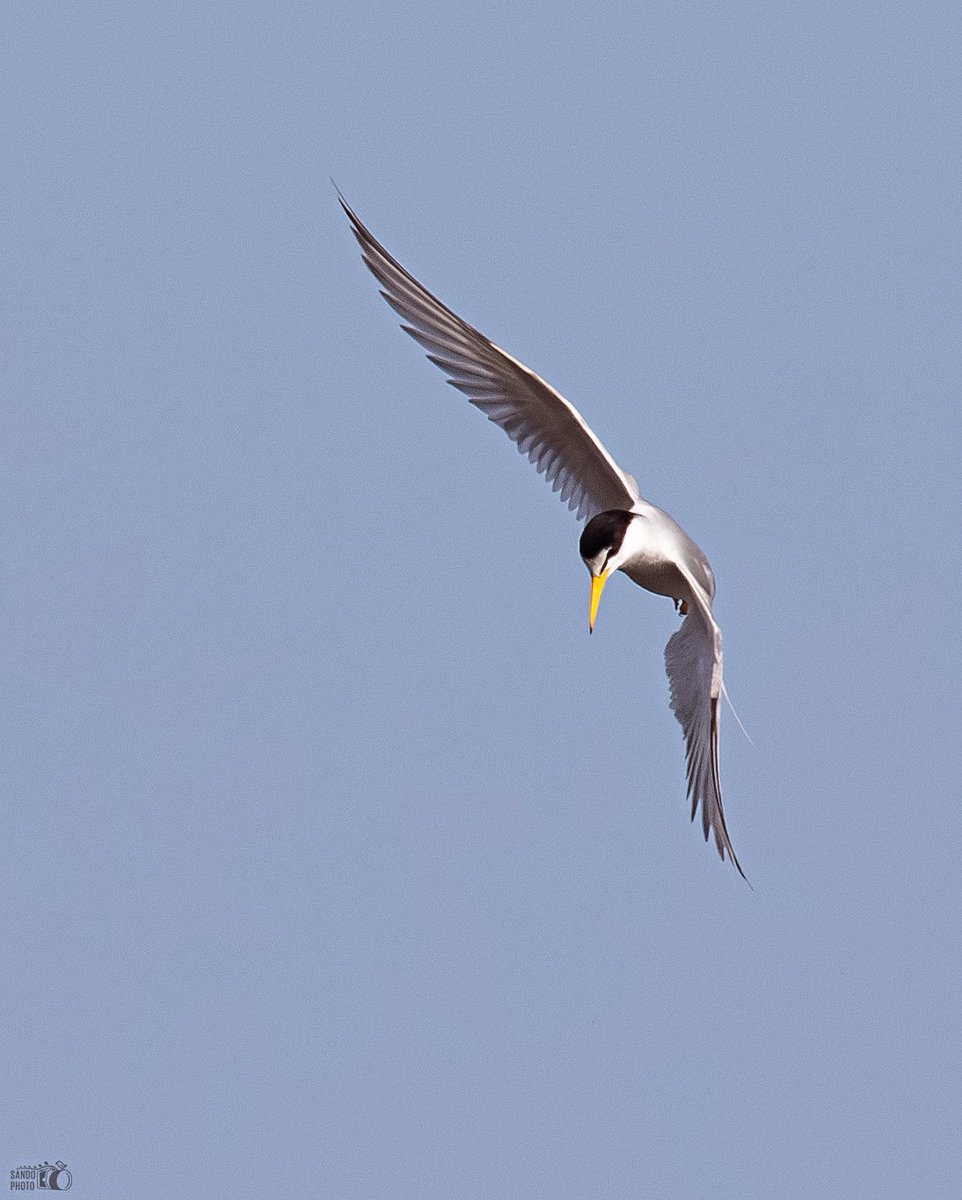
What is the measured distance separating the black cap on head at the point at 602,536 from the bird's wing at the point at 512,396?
3.72 ft

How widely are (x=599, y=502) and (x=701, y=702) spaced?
177 centimetres

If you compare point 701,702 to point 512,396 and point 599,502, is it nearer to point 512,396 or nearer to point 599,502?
point 599,502

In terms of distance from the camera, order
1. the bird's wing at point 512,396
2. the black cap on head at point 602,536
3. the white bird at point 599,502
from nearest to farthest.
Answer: the black cap on head at point 602,536 < the white bird at point 599,502 < the bird's wing at point 512,396

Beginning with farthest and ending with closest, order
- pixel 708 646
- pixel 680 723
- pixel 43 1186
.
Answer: pixel 43 1186 → pixel 680 723 → pixel 708 646

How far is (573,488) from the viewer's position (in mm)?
11758

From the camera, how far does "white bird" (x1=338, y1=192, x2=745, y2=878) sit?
10320 millimetres

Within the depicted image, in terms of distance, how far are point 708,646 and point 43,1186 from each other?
315 inches

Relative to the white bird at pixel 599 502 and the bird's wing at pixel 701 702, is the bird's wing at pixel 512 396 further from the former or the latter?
the bird's wing at pixel 701 702

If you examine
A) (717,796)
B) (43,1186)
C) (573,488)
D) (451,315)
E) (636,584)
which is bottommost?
(43,1186)

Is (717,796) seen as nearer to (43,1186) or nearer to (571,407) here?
(571,407)

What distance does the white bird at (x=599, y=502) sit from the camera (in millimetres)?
10320

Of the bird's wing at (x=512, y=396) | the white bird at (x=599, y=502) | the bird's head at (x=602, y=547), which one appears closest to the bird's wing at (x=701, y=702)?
the white bird at (x=599, y=502)

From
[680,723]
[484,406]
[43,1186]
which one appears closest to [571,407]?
[484,406]

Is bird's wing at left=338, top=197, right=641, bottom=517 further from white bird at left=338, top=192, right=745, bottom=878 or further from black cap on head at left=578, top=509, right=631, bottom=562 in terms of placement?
black cap on head at left=578, top=509, right=631, bottom=562
